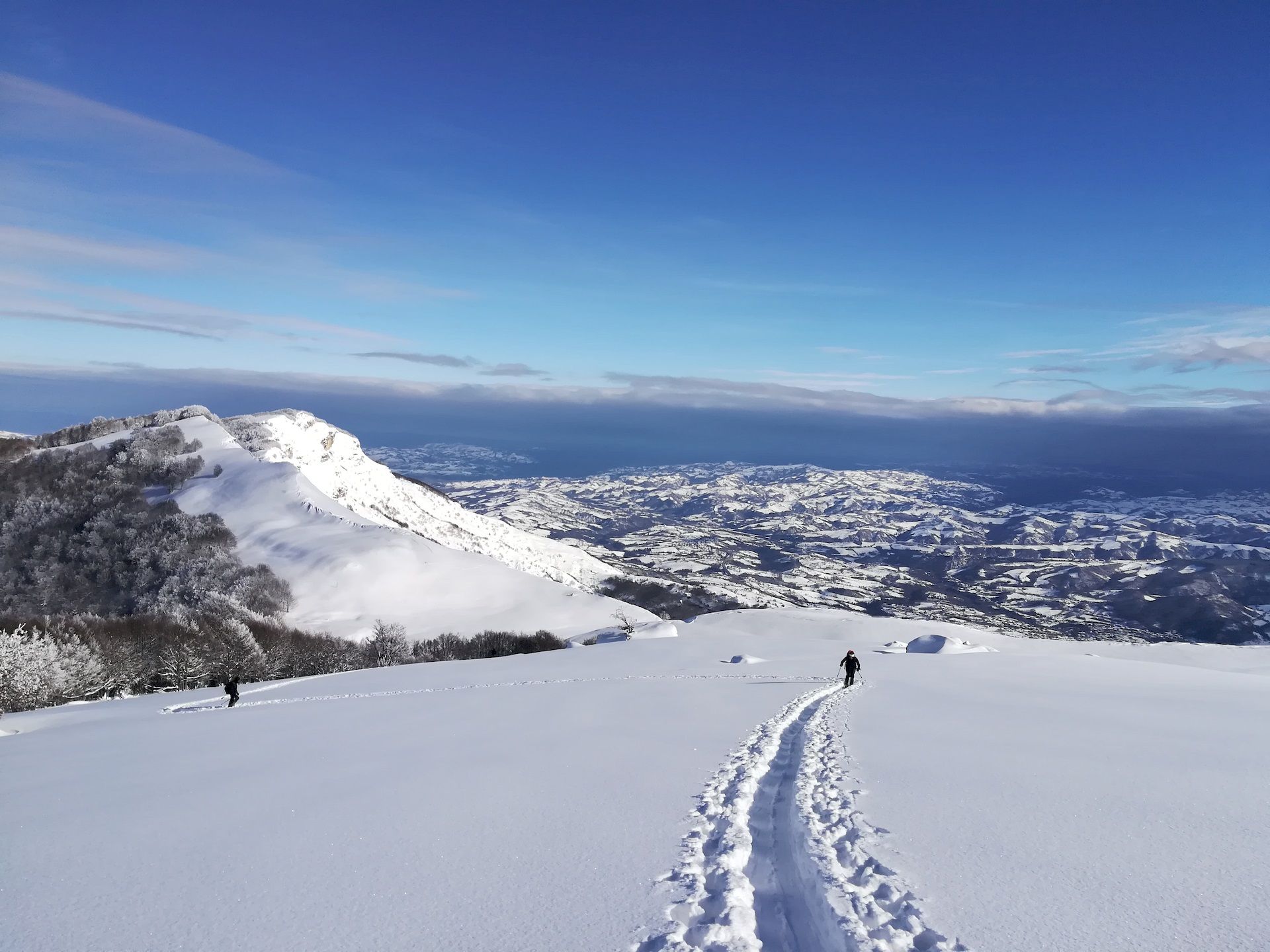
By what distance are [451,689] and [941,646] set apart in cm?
4121

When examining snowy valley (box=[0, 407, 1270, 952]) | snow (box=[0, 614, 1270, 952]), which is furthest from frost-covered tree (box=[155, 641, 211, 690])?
snow (box=[0, 614, 1270, 952])

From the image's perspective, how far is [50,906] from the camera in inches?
330

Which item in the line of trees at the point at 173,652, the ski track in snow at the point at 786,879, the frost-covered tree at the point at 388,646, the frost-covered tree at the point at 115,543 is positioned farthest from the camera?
the frost-covered tree at the point at 115,543

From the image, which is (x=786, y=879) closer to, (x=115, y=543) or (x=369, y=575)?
(x=369, y=575)

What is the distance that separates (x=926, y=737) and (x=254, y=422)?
160 meters

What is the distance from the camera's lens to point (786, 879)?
27.5 feet

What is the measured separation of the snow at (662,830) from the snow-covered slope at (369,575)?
205 ft

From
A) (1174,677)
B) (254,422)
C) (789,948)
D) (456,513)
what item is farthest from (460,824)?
(254,422)

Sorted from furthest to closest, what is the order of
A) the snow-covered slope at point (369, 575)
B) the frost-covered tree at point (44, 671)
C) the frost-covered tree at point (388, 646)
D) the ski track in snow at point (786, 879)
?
the snow-covered slope at point (369, 575) → the frost-covered tree at point (388, 646) → the frost-covered tree at point (44, 671) → the ski track in snow at point (786, 879)

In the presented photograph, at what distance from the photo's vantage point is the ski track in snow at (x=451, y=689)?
29.7m

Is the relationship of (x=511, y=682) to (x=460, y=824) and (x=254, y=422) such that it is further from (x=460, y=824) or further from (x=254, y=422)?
(x=254, y=422)

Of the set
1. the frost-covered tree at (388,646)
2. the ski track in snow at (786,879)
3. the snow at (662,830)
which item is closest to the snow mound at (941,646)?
the snow at (662,830)

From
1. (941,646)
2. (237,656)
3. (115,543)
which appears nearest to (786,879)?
(941,646)

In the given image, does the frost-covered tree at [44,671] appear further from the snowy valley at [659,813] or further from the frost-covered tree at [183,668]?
the snowy valley at [659,813]
